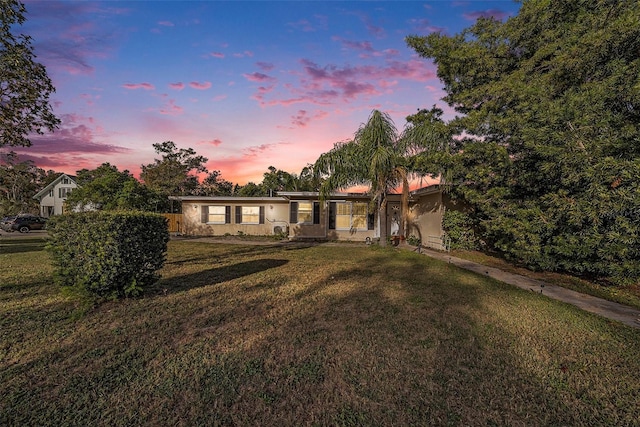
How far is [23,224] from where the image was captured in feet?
69.4

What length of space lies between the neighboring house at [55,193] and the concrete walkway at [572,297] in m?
43.8

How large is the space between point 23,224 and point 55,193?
57.5ft

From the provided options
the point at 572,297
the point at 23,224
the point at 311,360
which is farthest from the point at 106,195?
the point at 23,224

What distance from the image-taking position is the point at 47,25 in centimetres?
711

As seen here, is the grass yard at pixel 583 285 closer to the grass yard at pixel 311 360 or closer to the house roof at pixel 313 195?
the grass yard at pixel 311 360

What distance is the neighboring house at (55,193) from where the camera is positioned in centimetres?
3466

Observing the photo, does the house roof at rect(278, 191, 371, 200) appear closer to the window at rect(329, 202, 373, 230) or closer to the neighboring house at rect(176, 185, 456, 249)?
the neighboring house at rect(176, 185, 456, 249)

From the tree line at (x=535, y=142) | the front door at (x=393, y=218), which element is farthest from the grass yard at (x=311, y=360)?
the front door at (x=393, y=218)

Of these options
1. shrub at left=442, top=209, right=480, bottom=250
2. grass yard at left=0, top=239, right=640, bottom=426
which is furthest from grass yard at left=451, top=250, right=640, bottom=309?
grass yard at left=0, top=239, right=640, bottom=426

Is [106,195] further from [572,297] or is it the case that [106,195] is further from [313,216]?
[572,297]

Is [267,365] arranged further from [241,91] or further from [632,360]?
[241,91]

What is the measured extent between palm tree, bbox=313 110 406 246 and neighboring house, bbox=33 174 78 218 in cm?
3699

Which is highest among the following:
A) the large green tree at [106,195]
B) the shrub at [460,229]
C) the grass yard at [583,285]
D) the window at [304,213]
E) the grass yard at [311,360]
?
the large green tree at [106,195]

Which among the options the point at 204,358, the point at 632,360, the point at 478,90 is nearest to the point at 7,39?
the point at 204,358
